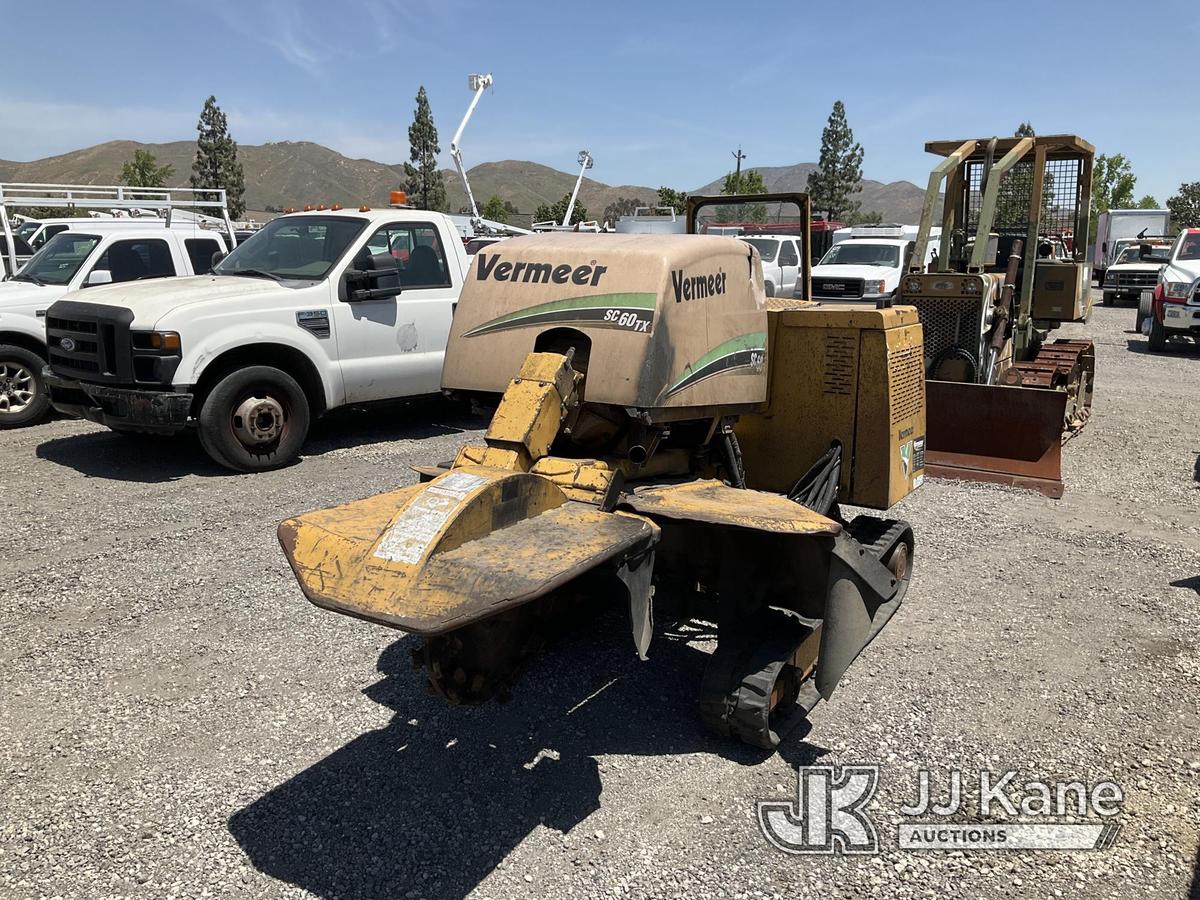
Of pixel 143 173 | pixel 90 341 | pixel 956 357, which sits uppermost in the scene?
pixel 143 173

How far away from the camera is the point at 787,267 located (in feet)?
60.0

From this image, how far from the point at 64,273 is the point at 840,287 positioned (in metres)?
13.2

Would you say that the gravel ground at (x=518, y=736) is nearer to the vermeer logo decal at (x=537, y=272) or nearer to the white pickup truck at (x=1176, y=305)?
the vermeer logo decal at (x=537, y=272)

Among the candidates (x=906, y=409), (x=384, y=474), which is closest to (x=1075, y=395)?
(x=906, y=409)

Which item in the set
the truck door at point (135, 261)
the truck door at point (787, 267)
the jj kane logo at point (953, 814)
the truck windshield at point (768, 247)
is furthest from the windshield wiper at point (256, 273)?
the truck windshield at point (768, 247)

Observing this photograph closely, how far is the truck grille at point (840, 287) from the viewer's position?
59.1ft

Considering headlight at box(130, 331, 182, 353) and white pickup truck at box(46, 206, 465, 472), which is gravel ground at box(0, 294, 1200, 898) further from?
headlight at box(130, 331, 182, 353)

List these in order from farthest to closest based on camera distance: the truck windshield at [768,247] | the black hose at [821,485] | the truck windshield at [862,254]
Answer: the truck windshield at [862,254] → the truck windshield at [768,247] → the black hose at [821,485]

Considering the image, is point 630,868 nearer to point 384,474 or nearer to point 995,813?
point 995,813

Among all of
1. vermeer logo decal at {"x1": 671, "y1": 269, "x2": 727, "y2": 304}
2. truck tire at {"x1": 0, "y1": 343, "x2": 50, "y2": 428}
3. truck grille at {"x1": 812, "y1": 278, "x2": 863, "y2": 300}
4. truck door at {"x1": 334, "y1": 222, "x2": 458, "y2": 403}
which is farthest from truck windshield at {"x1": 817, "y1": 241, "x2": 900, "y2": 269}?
vermeer logo decal at {"x1": 671, "y1": 269, "x2": 727, "y2": 304}

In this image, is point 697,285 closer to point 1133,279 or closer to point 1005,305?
point 1005,305

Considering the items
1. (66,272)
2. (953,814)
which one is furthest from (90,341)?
(953,814)

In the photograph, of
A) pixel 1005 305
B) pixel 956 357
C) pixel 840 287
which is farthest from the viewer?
pixel 840 287

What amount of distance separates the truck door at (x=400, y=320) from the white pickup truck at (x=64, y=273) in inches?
108
